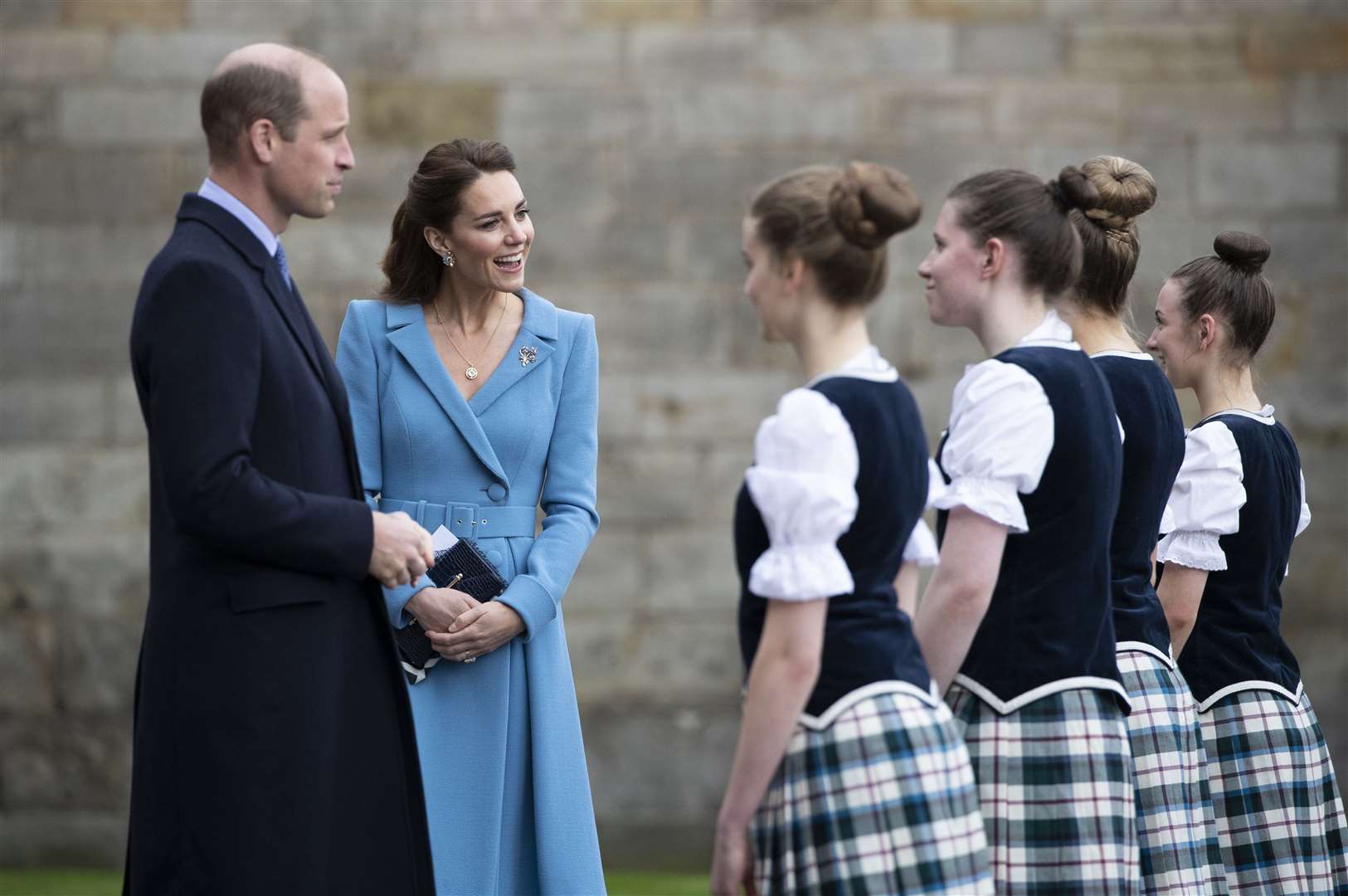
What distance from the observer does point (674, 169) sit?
6.24 m

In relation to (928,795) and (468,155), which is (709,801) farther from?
(928,795)

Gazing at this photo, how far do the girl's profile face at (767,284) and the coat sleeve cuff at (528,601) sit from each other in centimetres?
102

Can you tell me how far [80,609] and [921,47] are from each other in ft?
12.4

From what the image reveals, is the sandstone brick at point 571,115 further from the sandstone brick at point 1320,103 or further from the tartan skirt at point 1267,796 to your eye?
the tartan skirt at point 1267,796

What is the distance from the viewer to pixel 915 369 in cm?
618

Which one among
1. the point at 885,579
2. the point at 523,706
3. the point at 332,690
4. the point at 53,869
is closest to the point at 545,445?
the point at 523,706

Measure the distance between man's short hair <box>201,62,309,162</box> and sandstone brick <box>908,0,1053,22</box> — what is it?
402cm

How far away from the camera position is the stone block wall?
20.2ft

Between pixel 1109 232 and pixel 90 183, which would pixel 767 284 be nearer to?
pixel 1109 232

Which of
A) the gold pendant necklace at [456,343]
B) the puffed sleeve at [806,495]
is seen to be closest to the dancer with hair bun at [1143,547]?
the puffed sleeve at [806,495]

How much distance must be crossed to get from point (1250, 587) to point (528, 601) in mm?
1523

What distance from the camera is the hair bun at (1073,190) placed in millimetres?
2787

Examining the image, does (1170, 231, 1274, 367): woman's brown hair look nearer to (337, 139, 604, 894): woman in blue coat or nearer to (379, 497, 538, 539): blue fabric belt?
(337, 139, 604, 894): woman in blue coat

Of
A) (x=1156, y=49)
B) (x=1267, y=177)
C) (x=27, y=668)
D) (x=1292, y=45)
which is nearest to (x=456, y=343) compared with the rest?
(x=27, y=668)
